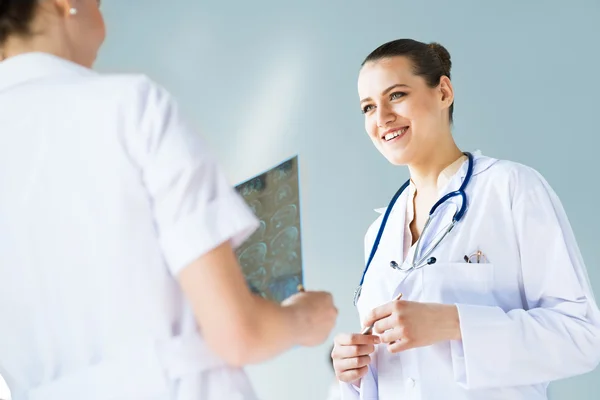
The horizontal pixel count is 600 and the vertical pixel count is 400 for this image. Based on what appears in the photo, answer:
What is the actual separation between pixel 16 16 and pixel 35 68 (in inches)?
2.5

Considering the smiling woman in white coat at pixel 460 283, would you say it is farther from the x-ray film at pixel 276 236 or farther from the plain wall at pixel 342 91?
the plain wall at pixel 342 91

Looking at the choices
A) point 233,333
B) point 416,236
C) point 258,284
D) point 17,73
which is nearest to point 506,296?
point 416,236

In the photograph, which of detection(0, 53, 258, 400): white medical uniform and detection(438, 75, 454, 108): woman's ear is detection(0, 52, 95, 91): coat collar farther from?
detection(438, 75, 454, 108): woman's ear

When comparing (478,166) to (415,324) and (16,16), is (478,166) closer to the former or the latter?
(415,324)

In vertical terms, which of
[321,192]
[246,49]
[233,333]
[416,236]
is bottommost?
[233,333]

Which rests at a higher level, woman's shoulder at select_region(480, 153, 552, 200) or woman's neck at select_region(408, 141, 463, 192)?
woman's neck at select_region(408, 141, 463, 192)

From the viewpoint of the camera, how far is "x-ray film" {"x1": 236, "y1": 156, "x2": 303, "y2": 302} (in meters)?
0.84

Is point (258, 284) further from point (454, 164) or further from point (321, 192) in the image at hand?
point (321, 192)

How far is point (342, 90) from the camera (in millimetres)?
3156

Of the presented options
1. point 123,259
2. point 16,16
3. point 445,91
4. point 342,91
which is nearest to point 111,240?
point 123,259

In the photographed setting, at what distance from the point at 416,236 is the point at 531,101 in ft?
4.26

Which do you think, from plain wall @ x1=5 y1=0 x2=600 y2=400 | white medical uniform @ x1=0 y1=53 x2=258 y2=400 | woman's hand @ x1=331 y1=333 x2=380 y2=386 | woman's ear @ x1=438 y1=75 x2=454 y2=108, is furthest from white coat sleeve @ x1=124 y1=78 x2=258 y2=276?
plain wall @ x1=5 y1=0 x2=600 y2=400

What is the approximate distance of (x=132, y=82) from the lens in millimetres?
735

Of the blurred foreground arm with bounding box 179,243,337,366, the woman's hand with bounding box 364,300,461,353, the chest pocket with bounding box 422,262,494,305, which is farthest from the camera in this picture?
the chest pocket with bounding box 422,262,494,305
